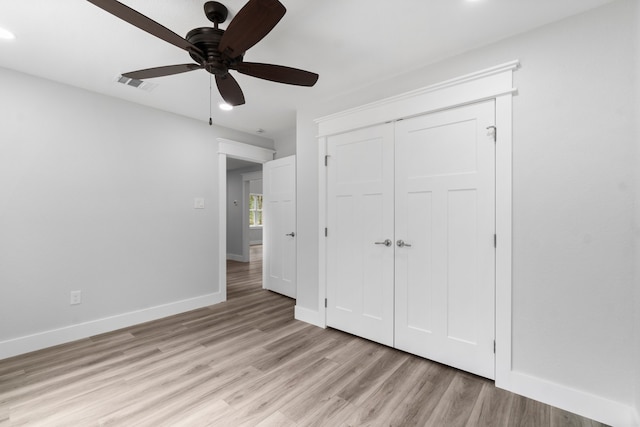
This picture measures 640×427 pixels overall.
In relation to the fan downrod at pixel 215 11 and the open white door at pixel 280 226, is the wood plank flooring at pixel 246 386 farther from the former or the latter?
the fan downrod at pixel 215 11

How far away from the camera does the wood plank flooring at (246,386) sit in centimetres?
168

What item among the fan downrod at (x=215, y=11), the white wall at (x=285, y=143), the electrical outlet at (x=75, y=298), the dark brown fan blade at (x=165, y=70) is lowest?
the electrical outlet at (x=75, y=298)

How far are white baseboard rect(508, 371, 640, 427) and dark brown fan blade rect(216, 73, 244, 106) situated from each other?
280 centimetres

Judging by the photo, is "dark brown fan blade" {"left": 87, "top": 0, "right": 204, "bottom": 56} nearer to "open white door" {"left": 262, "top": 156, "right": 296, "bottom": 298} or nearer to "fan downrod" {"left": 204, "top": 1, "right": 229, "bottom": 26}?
"fan downrod" {"left": 204, "top": 1, "right": 229, "bottom": 26}

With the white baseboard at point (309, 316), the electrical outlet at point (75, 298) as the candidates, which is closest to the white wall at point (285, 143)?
the white baseboard at point (309, 316)

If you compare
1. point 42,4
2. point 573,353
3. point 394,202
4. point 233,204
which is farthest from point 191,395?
point 233,204

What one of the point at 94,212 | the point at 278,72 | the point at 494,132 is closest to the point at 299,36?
the point at 278,72

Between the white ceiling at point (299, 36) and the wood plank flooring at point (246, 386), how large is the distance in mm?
2489

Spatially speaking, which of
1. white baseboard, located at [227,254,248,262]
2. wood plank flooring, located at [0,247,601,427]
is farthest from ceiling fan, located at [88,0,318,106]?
white baseboard, located at [227,254,248,262]

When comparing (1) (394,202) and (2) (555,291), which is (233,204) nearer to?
(1) (394,202)

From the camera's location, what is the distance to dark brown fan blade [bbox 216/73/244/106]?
1907 mm

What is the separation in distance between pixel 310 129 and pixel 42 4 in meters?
2.19

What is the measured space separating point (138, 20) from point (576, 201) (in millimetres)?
2629

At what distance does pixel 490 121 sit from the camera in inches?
79.7
